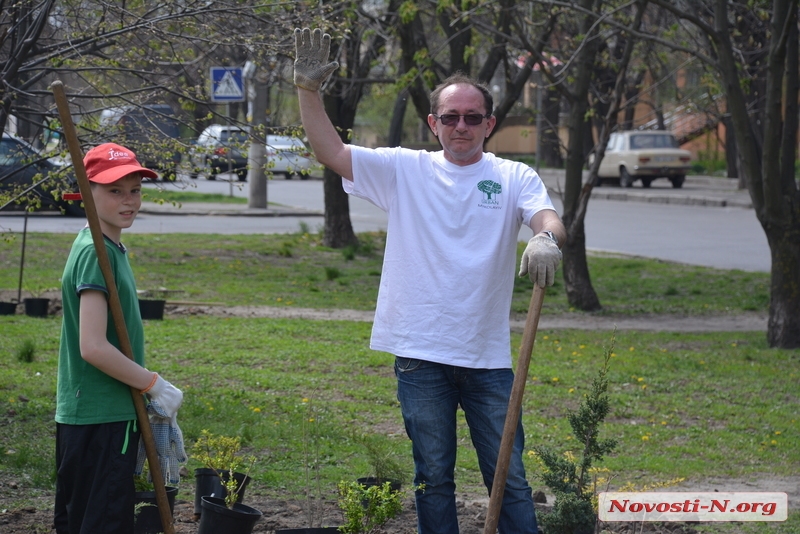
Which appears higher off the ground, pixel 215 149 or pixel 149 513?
pixel 215 149

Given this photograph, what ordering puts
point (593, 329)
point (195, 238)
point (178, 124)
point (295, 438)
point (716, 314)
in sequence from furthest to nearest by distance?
point (195, 238) → point (716, 314) → point (593, 329) → point (178, 124) → point (295, 438)

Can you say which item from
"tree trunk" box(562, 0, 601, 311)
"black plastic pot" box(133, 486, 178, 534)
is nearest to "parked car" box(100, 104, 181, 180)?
"black plastic pot" box(133, 486, 178, 534)

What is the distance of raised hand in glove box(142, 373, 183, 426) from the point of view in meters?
3.17

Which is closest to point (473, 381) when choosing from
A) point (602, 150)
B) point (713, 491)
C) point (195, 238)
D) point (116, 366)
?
point (116, 366)

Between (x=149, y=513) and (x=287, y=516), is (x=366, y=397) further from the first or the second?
(x=149, y=513)

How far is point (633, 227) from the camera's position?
2116cm

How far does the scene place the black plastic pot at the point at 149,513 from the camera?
12.4 feet

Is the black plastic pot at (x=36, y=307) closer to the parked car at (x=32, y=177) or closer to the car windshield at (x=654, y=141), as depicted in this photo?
the parked car at (x=32, y=177)

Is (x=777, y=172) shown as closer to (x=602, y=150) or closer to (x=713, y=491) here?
(x=602, y=150)

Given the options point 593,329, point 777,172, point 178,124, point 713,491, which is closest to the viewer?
point 713,491

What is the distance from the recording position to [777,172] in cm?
863

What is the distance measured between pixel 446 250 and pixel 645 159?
3194 cm

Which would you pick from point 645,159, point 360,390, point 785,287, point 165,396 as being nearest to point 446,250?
point 165,396

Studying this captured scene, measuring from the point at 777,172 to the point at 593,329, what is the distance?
230cm
